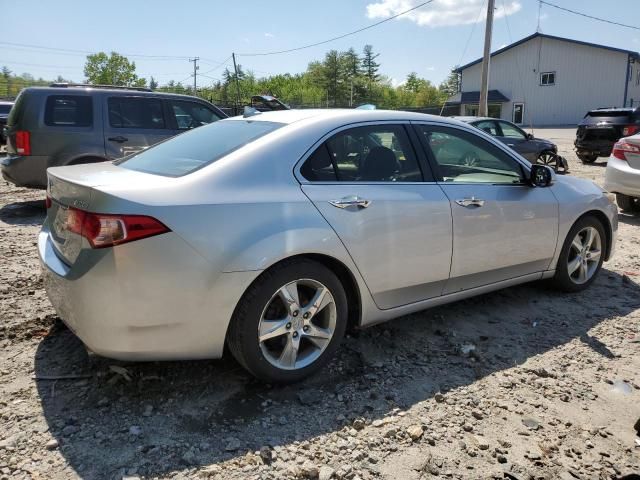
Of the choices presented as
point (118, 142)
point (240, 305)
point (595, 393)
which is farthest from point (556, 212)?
point (118, 142)

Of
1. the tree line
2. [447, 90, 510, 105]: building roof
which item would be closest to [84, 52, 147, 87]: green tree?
the tree line

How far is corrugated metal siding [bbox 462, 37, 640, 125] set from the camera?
40031 millimetres

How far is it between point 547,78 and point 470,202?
44643 millimetres

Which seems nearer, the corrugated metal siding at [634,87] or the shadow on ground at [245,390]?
the shadow on ground at [245,390]

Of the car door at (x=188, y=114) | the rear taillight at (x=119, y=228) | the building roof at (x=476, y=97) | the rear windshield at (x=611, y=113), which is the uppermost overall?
the building roof at (x=476, y=97)

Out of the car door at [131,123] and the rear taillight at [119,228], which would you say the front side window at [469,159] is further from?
the car door at [131,123]

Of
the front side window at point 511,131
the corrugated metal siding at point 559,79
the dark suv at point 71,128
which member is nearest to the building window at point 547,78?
the corrugated metal siding at point 559,79

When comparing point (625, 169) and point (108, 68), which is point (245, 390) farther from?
point (108, 68)

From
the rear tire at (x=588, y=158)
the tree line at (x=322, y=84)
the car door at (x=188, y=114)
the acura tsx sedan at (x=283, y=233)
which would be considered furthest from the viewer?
the tree line at (x=322, y=84)

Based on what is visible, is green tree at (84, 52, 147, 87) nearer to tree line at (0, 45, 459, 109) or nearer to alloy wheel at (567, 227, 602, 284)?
tree line at (0, 45, 459, 109)

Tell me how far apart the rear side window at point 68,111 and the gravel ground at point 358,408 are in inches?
168

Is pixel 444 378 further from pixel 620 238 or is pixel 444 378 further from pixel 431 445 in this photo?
pixel 620 238

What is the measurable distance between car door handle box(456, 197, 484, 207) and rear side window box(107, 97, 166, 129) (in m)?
5.99

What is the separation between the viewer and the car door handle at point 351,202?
3.06 meters
